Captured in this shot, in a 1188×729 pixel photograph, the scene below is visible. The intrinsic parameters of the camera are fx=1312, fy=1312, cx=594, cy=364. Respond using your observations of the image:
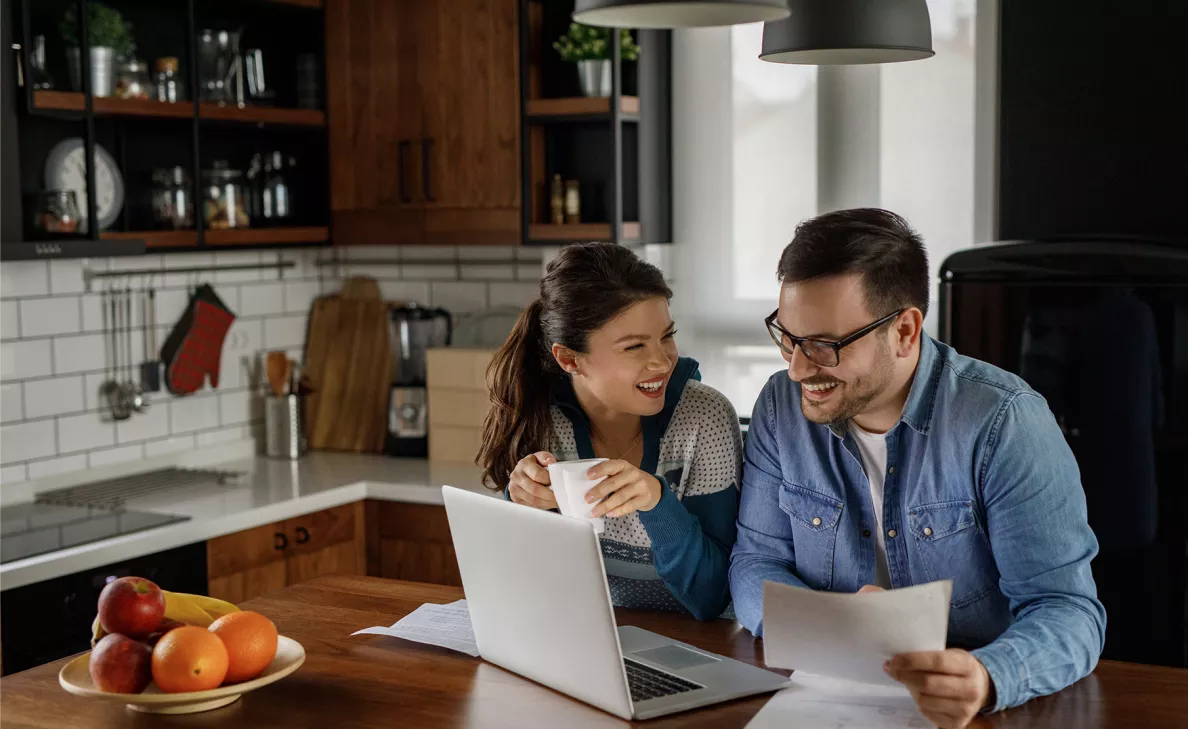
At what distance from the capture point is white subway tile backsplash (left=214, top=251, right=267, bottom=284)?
13.5 ft

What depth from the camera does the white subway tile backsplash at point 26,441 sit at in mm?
3467

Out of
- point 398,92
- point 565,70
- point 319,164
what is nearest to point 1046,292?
point 565,70

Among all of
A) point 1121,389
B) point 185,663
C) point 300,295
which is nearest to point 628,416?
point 185,663

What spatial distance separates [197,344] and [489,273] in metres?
0.93

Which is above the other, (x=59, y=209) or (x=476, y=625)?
(x=59, y=209)

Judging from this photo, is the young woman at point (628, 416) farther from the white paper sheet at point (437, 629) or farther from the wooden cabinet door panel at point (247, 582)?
the wooden cabinet door panel at point (247, 582)

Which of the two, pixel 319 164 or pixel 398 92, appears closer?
pixel 398 92

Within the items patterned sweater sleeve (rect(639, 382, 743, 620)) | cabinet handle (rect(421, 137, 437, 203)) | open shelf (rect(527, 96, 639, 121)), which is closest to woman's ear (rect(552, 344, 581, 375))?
patterned sweater sleeve (rect(639, 382, 743, 620))

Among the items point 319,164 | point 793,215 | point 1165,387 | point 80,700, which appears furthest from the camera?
point 319,164

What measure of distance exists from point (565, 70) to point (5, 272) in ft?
5.40

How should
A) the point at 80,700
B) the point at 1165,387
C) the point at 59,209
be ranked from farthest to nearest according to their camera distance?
the point at 59,209
the point at 1165,387
the point at 80,700

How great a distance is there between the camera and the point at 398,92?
158 inches

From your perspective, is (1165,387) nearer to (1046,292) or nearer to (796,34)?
(1046,292)

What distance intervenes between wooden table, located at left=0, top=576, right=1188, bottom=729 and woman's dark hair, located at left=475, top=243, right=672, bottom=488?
0.45 m
